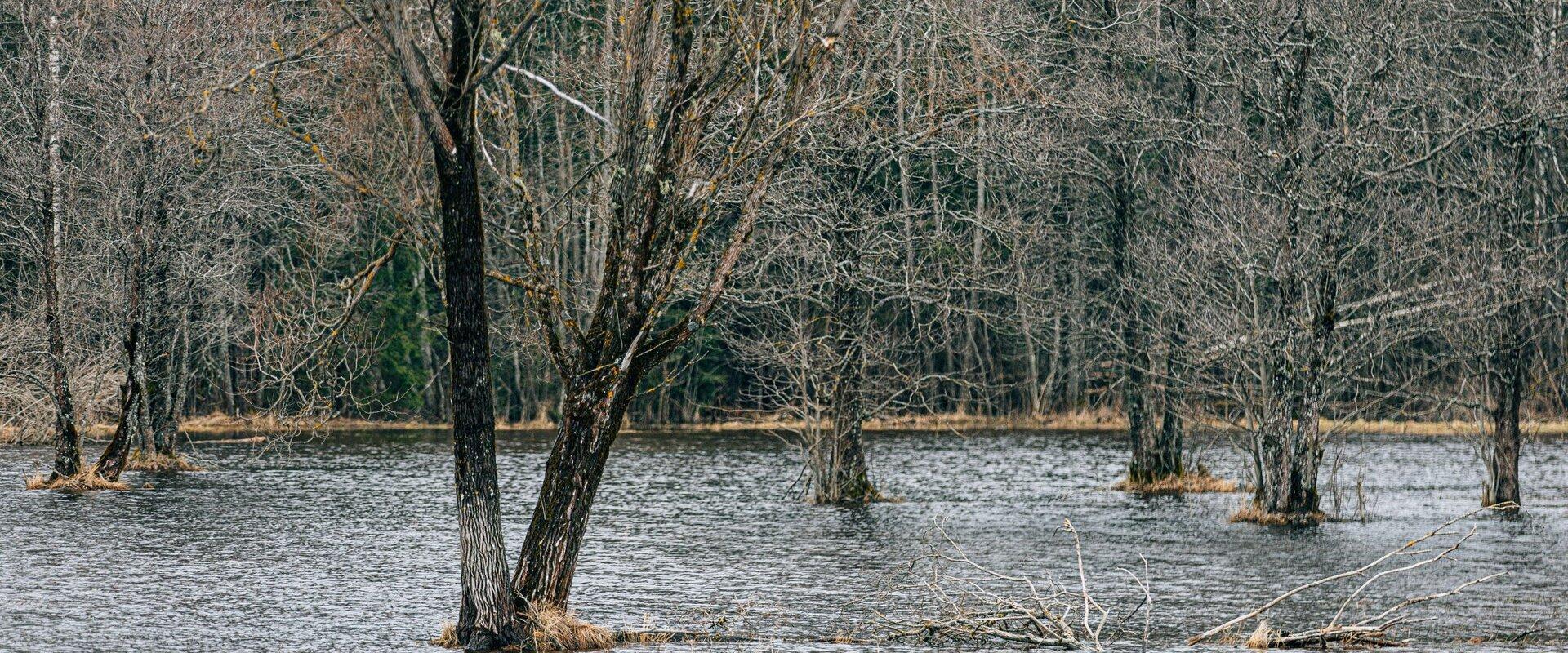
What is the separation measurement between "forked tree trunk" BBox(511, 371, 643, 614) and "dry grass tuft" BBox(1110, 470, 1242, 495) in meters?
19.1

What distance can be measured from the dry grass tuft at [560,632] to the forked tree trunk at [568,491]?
0.09 metres

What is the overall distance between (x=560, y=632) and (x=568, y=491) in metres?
1.24

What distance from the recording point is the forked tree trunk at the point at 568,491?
14727mm

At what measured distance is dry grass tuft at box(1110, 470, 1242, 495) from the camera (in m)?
32.2

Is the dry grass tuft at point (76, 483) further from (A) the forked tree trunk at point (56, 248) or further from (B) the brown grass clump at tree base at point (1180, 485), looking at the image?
(B) the brown grass clump at tree base at point (1180, 485)

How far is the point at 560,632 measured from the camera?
14.5m

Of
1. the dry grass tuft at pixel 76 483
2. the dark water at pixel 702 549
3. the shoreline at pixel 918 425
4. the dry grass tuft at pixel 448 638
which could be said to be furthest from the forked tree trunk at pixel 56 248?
the dry grass tuft at pixel 448 638

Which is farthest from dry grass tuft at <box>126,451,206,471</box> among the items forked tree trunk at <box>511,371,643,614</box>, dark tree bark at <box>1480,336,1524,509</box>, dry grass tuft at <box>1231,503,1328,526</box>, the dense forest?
dark tree bark at <box>1480,336,1524,509</box>

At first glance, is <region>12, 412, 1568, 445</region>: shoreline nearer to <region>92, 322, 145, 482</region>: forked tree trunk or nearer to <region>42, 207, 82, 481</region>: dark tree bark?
<region>92, 322, 145, 482</region>: forked tree trunk

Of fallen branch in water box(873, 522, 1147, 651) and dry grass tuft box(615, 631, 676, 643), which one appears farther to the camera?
dry grass tuft box(615, 631, 676, 643)

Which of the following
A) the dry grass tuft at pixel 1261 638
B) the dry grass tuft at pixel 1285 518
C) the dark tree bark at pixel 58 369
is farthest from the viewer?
the dark tree bark at pixel 58 369

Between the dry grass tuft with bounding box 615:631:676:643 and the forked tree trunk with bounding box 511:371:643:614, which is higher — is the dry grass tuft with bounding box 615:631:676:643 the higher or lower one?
the lower one

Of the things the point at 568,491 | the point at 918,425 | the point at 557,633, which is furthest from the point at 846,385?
the point at 918,425

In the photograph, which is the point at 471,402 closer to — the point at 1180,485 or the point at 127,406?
the point at 127,406
